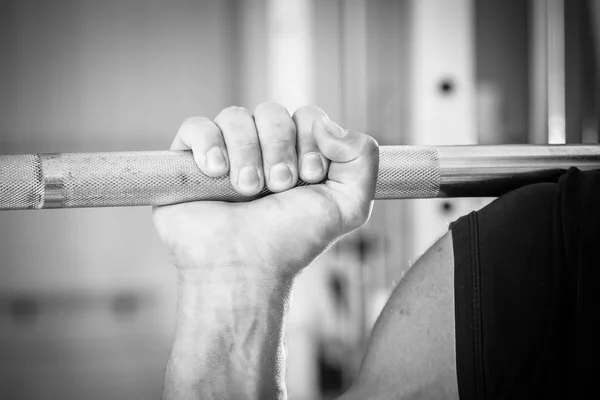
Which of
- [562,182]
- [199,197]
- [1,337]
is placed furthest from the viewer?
[1,337]

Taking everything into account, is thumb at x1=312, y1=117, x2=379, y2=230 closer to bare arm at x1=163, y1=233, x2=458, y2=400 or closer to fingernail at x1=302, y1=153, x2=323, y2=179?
fingernail at x1=302, y1=153, x2=323, y2=179

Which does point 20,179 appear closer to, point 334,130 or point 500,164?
point 334,130

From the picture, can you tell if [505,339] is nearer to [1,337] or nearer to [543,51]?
[543,51]

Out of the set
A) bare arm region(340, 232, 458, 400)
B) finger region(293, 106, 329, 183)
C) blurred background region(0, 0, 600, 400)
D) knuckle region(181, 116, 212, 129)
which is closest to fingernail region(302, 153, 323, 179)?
finger region(293, 106, 329, 183)

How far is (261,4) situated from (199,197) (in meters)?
2.23

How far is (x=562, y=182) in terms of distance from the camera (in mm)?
692

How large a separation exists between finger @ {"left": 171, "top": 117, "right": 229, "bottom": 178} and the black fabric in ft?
1.15

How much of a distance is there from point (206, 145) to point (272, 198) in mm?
111

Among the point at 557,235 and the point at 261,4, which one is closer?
the point at 557,235

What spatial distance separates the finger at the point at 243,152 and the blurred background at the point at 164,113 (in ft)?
5.96

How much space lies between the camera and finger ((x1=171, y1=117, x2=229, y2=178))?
562mm

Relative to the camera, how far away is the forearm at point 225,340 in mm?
629

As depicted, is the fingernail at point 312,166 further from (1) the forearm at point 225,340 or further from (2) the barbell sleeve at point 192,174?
(1) the forearm at point 225,340

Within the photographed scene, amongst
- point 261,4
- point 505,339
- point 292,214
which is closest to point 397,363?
point 505,339
